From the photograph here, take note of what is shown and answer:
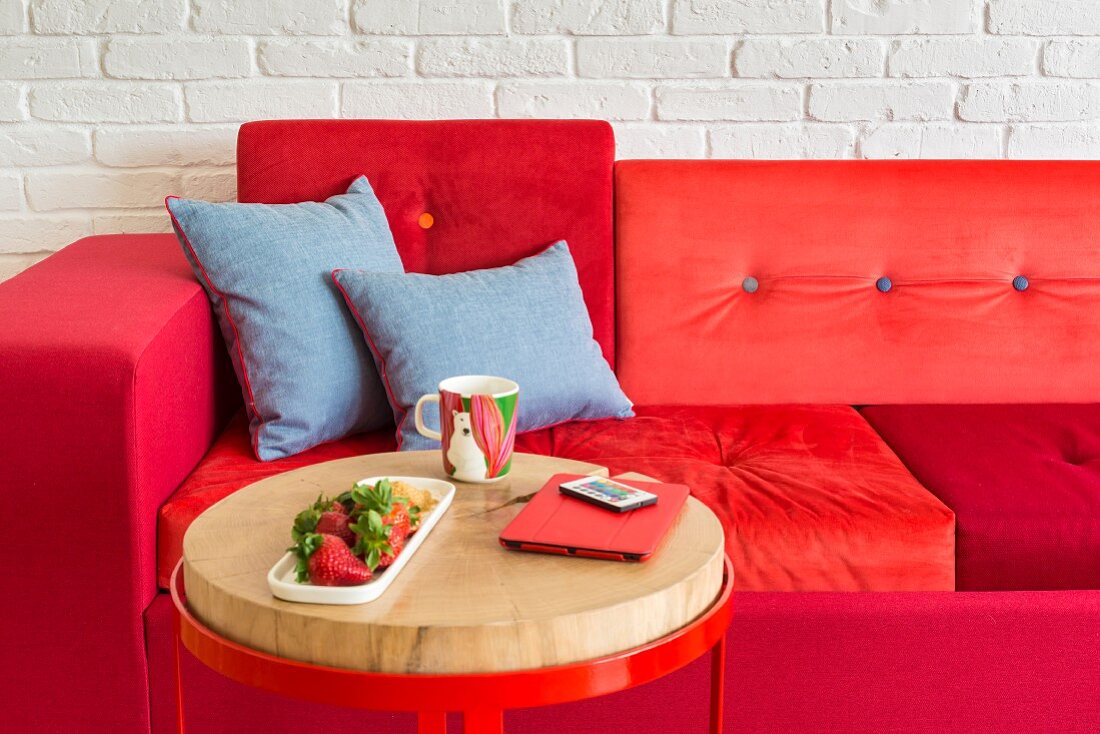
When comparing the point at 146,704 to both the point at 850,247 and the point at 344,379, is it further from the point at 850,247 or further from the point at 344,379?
the point at 850,247

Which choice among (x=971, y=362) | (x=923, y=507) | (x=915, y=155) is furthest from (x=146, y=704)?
(x=915, y=155)

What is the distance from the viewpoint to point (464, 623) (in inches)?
34.0

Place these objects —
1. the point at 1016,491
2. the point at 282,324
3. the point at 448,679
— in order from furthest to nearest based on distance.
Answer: the point at 282,324
the point at 1016,491
the point at 448,679

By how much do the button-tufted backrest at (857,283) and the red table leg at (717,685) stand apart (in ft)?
2.55

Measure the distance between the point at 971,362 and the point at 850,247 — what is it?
0.90ft

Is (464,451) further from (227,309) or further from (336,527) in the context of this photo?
(227,309)

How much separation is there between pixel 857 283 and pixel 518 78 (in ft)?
2.44

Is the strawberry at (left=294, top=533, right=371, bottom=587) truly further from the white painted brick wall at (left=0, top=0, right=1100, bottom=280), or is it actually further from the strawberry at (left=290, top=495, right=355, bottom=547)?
the white painted brick wall at (left=0, top=0, right=1100, bottom=280)

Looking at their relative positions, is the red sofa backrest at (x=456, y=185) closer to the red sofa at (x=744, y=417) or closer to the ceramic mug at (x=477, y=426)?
the red sofa at (x=744, y=417)

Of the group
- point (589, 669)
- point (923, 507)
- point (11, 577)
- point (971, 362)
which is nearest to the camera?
point (589, 669)

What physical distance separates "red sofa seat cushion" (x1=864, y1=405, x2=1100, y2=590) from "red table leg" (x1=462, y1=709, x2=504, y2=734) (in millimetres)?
684

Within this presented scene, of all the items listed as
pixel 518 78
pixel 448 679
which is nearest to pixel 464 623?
pixel 448 679

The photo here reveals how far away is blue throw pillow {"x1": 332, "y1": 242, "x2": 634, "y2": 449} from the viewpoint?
162 cm

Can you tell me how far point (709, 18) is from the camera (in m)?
2.15
